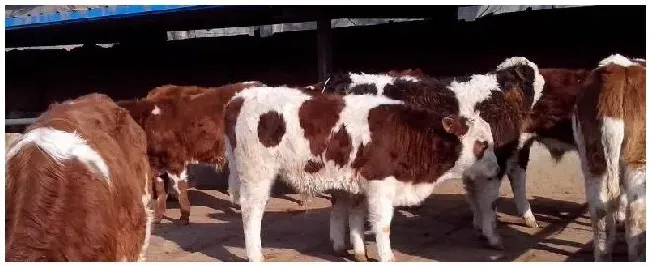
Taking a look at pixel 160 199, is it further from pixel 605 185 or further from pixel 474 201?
pixel 605 185

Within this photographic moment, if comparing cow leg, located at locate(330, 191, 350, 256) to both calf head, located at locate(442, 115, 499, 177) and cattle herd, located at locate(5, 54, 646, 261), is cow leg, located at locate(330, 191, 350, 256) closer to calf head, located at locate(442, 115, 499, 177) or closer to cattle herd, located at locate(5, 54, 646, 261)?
cattle herd, located at locate(5, 54, 646, 261)

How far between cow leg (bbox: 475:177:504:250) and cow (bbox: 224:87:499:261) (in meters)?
0.49

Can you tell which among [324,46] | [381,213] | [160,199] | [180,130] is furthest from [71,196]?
[324,46]

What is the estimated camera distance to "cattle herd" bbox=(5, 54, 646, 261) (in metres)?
3.93

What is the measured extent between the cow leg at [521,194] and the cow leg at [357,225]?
7.10 ft

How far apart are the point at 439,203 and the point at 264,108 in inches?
147

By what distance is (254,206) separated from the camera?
22.7ft

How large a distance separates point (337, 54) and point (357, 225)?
276 inches

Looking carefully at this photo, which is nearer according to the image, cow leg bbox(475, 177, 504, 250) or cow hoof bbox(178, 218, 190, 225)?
cow leg bbox(475, 177, 504, 250)

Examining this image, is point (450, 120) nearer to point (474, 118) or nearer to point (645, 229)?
point (474, 118)

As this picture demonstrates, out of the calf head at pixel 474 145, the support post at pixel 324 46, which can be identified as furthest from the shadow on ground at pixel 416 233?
the support post at pixel 324 46

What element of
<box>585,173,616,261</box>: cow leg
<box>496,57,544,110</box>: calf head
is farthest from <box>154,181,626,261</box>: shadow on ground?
<box>496,57,544,110</box>: calf head

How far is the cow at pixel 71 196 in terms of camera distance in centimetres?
354

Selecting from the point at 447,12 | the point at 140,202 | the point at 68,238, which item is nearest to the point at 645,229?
the point at 140,202
